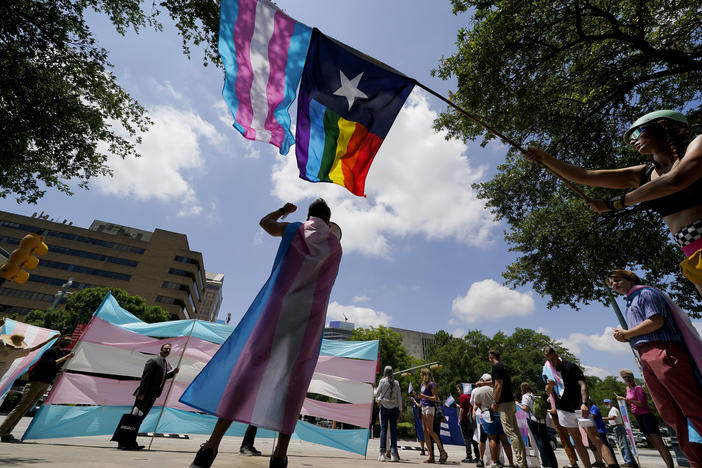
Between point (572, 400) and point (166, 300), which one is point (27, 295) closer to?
point (166, 300)

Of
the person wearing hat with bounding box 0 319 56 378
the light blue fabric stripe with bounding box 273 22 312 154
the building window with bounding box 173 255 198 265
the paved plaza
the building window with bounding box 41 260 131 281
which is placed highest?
the building window with bounding box 173 255 198 265

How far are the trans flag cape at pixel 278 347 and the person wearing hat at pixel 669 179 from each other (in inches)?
84.7

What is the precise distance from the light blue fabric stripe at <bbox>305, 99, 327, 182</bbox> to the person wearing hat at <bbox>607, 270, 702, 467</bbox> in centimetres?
342

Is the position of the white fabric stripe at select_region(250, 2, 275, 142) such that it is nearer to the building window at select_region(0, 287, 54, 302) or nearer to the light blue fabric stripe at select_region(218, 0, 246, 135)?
the light blue fabric stripe at select_region(218, 0, 246, 135)

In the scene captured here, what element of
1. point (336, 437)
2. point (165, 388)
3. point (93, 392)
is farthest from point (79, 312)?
point (336, 437)

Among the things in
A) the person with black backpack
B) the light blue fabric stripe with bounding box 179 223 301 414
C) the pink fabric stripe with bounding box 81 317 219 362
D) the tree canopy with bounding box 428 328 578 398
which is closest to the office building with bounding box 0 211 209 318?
the tree canopy with bounding box 428 328 578 398

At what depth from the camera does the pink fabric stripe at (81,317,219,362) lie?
22.7ft

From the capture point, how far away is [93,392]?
657 centimetres

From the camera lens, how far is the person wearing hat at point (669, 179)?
75.1 inches

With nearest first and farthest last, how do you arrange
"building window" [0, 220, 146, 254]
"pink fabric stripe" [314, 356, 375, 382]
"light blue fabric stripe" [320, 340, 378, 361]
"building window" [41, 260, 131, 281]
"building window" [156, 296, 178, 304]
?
"pink fabric stripe" [314, 356, 375, 382] < "light blue fabric stripe" [320, 340, 378, 361] < "building window" [41, 260, 131, 281] < "building window" [156, 296, 178, 304] < "building window" [0, 220, 146, 254]

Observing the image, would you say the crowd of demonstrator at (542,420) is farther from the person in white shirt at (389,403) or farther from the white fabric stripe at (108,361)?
the white fabric stripe at (108,361)

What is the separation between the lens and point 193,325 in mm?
7719

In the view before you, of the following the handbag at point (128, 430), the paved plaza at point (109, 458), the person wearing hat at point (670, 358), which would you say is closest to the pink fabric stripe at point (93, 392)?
A: the paved plaza at point (109, 458)

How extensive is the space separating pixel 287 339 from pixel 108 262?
75.4 metres
